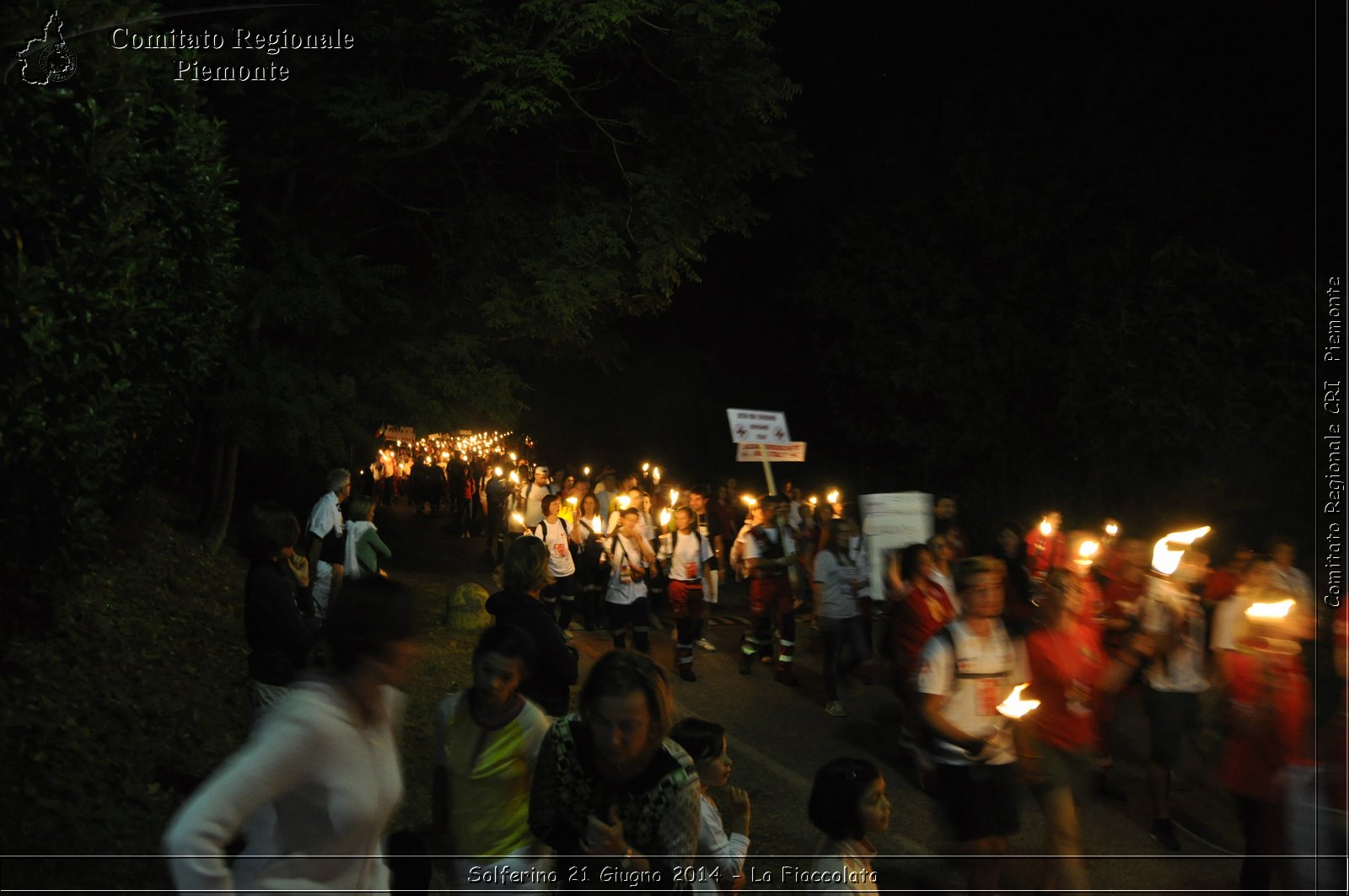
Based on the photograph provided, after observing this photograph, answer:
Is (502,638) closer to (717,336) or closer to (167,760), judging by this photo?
(167,760)

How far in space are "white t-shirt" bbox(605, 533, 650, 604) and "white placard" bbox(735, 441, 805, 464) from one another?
300 centimetres

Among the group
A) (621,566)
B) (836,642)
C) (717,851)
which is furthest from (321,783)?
(621,566)

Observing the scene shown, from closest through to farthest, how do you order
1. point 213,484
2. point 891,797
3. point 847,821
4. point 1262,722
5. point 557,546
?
point 847,821 < point 1262,722 < point 891,797 < point 557,546 < point 213,484

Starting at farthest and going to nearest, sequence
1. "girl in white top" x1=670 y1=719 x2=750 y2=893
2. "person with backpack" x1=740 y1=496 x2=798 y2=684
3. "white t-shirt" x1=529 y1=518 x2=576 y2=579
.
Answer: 1. "white t-shirt" x1=529 y1=518 x2=576 y2=579
2. "person with backpack" x1=740 y1=496 x2=798 y2=684
3. "girl in white top" x1=670 y1=719 x2=750 y2=893

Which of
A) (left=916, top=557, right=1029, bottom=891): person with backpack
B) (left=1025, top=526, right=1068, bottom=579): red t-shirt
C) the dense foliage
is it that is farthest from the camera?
(left=1025, top=526, right=1068, bottom=579): red t-shirt

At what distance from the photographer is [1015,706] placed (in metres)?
5.53

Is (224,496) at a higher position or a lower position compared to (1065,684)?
higher

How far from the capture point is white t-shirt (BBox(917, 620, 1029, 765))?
17.8 feet

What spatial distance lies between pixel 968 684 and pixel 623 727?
2790mm

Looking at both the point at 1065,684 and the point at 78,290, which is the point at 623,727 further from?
the point at 78,290

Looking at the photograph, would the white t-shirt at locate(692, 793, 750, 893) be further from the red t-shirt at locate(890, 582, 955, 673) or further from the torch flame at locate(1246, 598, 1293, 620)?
the red t-shirt at locate(890, 582, 955, 673)

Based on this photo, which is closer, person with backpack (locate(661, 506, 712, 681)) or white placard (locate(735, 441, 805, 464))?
person with backpack (locate(661, 506, 712, 681))

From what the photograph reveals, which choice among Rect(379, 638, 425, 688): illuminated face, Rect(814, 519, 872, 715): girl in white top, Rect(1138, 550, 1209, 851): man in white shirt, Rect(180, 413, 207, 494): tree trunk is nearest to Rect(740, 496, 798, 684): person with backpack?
Rect(814, 519, 872, 715): girl in white top

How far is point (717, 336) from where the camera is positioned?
33375 millimetres
